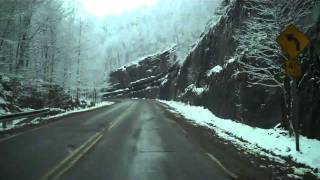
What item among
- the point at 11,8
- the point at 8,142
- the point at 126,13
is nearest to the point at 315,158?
the point at 8,142

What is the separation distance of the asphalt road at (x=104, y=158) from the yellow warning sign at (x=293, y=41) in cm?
396

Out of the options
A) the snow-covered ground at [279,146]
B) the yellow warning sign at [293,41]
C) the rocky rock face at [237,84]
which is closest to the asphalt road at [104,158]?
the snow-covered ground at [279,146]

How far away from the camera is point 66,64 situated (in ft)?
152

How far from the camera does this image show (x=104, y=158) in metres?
10.7

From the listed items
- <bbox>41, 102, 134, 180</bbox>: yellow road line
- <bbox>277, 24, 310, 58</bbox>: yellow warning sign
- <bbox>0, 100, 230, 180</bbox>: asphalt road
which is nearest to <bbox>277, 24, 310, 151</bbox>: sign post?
<bbox>277, 24, 310, 58</bbox>: yellow warning sign

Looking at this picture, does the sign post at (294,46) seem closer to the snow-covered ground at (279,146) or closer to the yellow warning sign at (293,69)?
the yellow warning sign at (293,69)

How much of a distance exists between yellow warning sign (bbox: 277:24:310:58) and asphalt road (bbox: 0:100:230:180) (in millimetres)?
3957

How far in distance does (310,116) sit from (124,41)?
15560 cm

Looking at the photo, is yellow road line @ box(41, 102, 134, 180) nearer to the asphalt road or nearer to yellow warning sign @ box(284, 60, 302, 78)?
the asphalt road

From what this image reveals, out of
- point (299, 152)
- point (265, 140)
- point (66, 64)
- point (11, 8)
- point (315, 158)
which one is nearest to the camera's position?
point (315, 158)

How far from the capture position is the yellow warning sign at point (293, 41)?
12.1 m

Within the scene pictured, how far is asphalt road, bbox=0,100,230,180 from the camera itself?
8.60 m

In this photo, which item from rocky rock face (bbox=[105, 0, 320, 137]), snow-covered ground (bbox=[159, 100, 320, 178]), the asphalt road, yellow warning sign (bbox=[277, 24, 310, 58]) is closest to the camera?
the asphalt road

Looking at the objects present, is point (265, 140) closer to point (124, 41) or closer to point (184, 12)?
point (184, 12)
